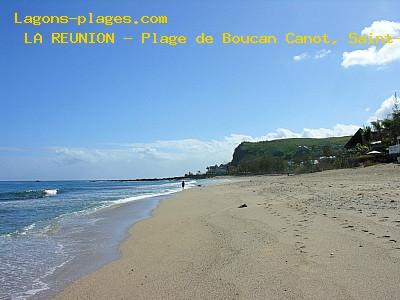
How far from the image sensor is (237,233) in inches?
398

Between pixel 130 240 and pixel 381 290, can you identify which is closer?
pixel 381 290

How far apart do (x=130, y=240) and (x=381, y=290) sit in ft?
26.2

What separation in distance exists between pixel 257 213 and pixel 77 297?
A: 8.52 m

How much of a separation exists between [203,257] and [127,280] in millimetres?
1763

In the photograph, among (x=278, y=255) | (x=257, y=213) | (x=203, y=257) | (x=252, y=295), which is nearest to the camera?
(x=252, y=295)

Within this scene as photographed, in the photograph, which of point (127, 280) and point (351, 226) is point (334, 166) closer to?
point (351, 226)

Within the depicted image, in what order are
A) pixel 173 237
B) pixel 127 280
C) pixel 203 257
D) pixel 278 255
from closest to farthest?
pixel 127 280 → pixel 278 255 → pixel 203 257 → pixel 173 237

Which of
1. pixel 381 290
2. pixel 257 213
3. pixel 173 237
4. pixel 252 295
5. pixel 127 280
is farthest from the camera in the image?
pixel 257 213

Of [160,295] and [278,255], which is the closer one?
[160,295]

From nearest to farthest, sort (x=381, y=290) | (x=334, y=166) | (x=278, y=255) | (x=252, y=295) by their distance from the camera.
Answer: (x=381, y=290) < (x=252, y=295) < (x=278, y=255) < (x=334, y=166)

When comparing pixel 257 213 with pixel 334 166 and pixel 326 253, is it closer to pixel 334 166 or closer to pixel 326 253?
pixel 326 253

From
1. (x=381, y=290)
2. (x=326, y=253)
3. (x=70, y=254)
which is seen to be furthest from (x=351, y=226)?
(x=70, y=254)

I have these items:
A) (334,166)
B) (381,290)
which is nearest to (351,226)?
(381,290)

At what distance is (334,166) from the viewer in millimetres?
50625
